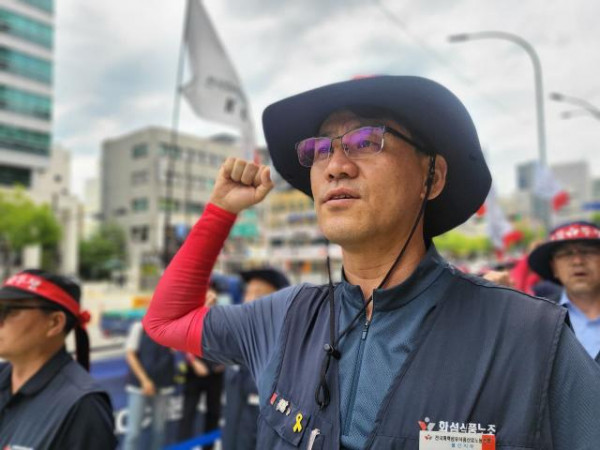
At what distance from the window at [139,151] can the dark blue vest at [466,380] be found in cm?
6035

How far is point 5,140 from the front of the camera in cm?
4112

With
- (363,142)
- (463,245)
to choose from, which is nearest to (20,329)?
(363,142)

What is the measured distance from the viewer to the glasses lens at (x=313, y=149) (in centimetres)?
152

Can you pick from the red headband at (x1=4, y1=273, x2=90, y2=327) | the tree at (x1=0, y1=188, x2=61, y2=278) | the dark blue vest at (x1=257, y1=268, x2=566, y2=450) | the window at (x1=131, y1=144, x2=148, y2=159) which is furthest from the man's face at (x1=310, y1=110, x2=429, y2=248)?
the window at (x1=131, y1=144, x2=148, y2=159)

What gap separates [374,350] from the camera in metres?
1.32

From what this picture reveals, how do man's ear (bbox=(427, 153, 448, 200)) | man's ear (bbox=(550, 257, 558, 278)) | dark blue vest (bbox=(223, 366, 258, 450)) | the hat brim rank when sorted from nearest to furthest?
man's ear (bbox=(427, 153, 448, 200)) < the hat brim < man's ear (bbox=(550, 257, 558, 278)) < dark blue vest (bbox=(223, 366, 258, 450))

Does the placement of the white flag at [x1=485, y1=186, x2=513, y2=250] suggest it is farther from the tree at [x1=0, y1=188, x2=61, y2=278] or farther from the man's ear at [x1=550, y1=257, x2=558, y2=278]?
the tree at [x1=0, y1=188, x2=61, y2=278]

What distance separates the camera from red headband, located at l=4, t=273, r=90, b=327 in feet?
8.40

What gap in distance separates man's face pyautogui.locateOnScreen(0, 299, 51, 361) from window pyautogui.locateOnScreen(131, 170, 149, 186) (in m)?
58.2

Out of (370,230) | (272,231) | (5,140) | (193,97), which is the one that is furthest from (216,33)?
(272,231)

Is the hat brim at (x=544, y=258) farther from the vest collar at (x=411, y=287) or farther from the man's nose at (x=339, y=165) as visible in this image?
the man's nose at (x=339, y=165)

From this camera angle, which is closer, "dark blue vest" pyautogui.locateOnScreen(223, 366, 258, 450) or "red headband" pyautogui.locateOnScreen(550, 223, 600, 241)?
"red headband" pyautogui.locateOnScreen(550, 223, 600, 241)

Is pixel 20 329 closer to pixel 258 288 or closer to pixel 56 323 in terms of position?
pixel 56 323

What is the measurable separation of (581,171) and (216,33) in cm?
14909
